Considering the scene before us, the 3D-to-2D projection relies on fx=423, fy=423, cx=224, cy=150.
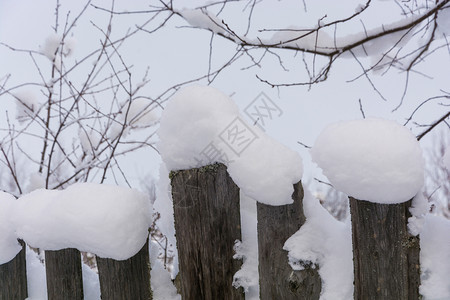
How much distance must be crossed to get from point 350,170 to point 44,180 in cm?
223

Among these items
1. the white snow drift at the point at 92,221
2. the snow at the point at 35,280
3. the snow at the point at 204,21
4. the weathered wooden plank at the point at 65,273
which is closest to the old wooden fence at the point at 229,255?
the weathered wooden plank at the point at 65,273

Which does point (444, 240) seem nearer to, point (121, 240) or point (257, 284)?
point (257, 284)

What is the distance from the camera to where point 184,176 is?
1.73 m

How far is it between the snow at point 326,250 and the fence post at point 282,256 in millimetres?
26

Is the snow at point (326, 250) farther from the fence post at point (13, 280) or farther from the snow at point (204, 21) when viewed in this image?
the fence post at point (13, 280)

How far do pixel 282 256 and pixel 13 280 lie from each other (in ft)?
4.60

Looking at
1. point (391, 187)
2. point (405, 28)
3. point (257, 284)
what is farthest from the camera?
point (405, 28)

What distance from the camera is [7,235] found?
2021 mm

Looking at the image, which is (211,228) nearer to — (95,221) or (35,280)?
(95,221)

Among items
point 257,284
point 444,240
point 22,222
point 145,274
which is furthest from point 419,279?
point 22,222

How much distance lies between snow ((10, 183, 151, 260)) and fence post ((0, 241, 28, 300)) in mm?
327

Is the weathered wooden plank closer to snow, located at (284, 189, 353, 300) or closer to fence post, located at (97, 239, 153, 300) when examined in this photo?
fence post, located at (97, 239, 153, 300)

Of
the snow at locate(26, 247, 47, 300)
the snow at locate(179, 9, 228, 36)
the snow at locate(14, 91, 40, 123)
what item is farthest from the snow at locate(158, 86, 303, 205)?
the snow at locate(14, 91, 40, 123)

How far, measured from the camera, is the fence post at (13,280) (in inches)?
83.5
